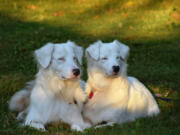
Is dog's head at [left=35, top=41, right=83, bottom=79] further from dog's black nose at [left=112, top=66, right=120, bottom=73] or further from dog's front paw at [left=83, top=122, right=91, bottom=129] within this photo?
dog's front paw at [left=83, top=122, right=91, bottom=129]

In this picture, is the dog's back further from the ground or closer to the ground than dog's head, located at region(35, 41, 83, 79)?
closer to the ground

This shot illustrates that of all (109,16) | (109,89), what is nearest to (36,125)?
(109,89)

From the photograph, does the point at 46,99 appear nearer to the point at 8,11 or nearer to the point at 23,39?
the point at 23,39

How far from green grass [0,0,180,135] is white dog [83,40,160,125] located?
405mm

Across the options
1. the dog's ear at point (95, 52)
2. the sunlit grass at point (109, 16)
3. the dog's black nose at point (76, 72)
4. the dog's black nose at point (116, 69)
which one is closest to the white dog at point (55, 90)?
the dog's black nose at point (76, 72)

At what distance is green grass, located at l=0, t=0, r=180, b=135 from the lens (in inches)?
242

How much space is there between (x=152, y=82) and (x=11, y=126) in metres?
4.49

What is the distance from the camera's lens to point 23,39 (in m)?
13.3

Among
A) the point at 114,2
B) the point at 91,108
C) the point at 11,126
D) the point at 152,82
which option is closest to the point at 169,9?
the point at 114,2

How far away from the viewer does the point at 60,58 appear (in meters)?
5.96

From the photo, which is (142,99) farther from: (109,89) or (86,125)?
(86,125)

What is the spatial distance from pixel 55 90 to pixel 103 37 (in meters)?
8.72

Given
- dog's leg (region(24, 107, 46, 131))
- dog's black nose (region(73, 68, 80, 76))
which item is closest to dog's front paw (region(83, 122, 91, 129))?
dog's leg (region(24, 107, 46, 131))

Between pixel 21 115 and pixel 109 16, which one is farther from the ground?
pixel 109 16
